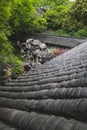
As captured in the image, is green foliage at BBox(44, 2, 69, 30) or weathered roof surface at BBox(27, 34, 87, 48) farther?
green foliage at BBox(44, 2, 69, 30)

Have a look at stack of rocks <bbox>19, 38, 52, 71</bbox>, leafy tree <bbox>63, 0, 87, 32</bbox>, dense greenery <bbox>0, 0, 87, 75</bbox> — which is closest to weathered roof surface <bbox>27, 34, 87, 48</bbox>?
dense greenery <bbox>0, 0, 87, 75</bbox>

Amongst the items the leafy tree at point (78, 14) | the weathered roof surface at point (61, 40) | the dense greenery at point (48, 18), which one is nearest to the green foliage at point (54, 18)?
the dense greenery at point (48, 18)

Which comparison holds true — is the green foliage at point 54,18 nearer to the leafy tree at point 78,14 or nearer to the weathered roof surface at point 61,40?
the weathered roof surface at point 61,40

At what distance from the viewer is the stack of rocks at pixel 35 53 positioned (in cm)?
2430

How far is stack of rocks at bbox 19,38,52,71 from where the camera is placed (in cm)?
2430

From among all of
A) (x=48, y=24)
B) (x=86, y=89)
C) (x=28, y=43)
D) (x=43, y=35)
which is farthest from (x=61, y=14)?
(x=86, y=89)

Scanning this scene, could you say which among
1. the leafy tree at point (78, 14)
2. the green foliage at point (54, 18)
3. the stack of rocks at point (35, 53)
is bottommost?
the stack of rocks at point (35, 53)

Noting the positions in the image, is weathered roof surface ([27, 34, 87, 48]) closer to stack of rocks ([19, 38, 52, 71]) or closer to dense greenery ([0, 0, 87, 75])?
dense greenery ([0, 0, 87, 75])

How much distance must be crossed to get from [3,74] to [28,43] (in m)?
16.0

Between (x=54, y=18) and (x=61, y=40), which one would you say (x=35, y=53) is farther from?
(x=54, y=18)

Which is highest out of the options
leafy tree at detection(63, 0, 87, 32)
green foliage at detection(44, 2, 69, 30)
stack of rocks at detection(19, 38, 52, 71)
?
leafy tree at detection(63, 0, 87, 32)

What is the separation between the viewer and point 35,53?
2497cm

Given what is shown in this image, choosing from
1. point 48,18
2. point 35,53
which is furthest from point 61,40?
point 48,18

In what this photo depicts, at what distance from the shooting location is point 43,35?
31234mm
